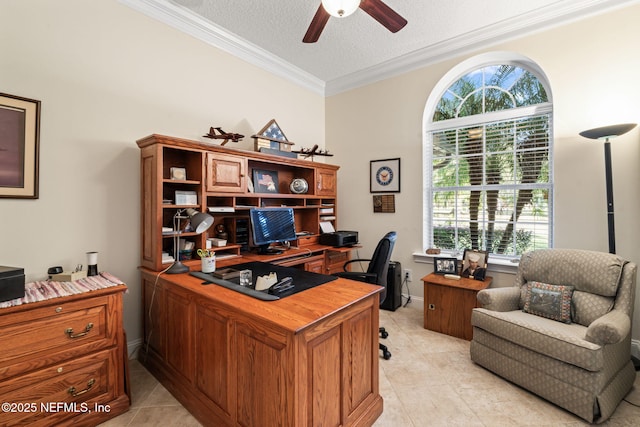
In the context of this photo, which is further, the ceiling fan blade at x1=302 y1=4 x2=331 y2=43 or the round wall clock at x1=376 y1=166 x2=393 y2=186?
the round wall clock at x1=376 y1=166 x2=393 y2=186

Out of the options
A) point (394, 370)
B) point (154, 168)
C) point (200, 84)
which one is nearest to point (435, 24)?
point (200, 84)

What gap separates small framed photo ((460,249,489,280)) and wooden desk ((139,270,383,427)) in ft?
5.82

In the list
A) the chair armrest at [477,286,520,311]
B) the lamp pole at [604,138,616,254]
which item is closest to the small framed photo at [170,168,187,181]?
the chair armrest at [477,286,520,311]

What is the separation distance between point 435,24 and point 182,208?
9.76ft

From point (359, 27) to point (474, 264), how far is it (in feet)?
8.79

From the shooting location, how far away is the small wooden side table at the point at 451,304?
8.87ft

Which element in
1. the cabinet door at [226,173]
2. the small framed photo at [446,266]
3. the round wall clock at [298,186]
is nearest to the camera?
the cabinet door at [226,173]

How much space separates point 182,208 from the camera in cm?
249

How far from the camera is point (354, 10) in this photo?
1709 millimetres

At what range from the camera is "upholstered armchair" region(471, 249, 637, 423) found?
169 centimetres

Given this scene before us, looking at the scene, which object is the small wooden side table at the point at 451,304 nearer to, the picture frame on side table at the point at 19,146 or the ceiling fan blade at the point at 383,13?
the ceiling fan blade at the point at 383,13

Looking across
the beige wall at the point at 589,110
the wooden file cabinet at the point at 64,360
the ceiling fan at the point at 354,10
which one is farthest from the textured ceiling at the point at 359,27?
the wooden file cabinet at the point at 64,360

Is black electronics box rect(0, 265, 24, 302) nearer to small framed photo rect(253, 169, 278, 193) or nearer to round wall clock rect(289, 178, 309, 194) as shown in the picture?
small framed photo rect(253, 169, 278, 193)

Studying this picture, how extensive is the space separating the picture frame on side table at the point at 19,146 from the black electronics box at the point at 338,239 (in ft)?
8.61
